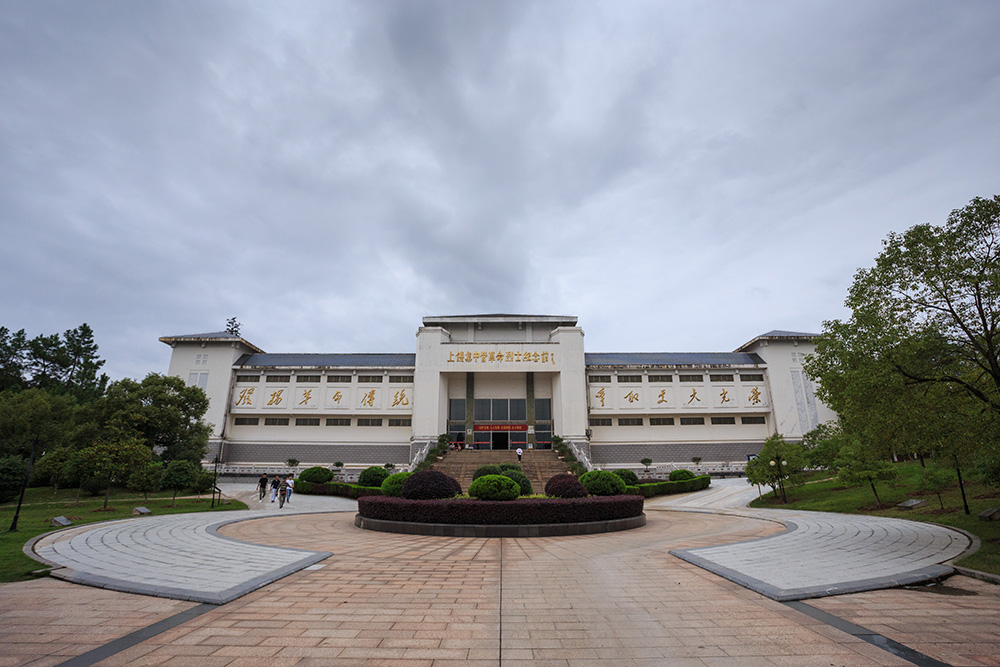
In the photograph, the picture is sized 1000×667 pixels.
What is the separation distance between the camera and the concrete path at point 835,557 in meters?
6.07

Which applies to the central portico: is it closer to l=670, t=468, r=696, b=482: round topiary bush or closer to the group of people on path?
l=670, t=468, r=696, b=482: round topiary bush

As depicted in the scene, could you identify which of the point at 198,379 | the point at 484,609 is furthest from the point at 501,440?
the point at 484,609

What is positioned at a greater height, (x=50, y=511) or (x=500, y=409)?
(x=500, y=409)

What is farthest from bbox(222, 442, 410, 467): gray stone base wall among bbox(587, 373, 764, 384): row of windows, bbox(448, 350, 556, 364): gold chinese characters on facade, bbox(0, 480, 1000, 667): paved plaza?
bbox(0, 480, 1000, 667): paved plaza

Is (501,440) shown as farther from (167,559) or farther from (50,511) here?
(167,559)

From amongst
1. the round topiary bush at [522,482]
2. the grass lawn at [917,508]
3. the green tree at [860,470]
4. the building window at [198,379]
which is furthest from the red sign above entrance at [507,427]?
Result: the building window at [198,379]

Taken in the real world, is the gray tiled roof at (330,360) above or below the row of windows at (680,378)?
above

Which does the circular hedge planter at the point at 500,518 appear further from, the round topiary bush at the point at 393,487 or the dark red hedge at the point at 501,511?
the round topiary bush at the point at 393,487

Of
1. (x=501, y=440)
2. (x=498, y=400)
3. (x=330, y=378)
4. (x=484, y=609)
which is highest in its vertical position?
(x=330, y=378)

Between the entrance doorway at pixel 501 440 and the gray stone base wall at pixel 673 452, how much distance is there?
636cm

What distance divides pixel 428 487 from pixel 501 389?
23.7 m

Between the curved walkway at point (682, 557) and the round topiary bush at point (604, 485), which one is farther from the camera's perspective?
the round topiary bush at point (604, 485)

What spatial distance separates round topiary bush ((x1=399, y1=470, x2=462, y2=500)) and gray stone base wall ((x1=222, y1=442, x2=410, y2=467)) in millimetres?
22380

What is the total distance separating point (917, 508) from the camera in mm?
13992
